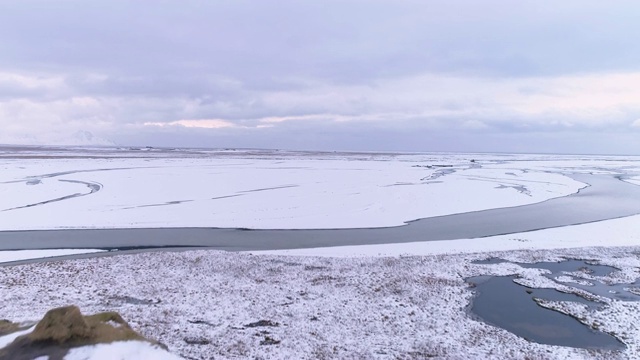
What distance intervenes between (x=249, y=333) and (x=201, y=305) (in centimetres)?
226

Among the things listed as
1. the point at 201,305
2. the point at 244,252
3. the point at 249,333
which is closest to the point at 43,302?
the point at 201,305

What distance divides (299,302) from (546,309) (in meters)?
6.62

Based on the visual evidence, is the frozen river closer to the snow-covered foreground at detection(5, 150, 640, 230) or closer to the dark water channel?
the snow-covered foreground at detection(5, 150, 640, 230)

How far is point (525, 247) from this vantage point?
62.6 feet

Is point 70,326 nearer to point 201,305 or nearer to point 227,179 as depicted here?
point 201,305

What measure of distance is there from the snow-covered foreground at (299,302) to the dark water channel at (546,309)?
43cm

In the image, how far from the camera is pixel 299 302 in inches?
473

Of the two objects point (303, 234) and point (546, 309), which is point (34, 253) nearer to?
point (303, 234)

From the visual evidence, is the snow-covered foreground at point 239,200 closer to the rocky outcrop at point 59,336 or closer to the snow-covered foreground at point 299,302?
the snow-covered foreground at point 299,302

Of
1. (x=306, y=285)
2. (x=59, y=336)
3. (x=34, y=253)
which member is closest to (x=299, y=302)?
(x=306, y=285)

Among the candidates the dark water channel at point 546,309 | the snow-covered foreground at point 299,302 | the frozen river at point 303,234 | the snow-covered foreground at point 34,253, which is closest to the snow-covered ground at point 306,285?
the snow-covered foreground at point 299,302

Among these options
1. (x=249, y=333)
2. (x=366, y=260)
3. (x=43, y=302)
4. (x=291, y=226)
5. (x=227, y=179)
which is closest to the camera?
(x=249, y=333)

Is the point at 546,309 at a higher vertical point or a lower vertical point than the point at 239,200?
lower

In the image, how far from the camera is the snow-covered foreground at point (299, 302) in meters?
9.47
